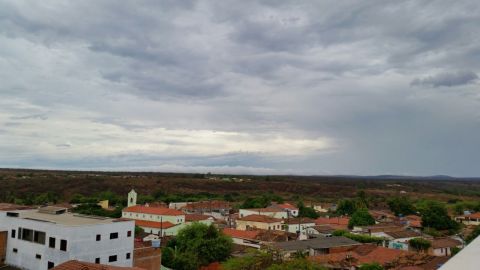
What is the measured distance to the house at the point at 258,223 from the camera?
6775 cm

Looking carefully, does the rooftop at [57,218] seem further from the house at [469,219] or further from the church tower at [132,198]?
the house at [469,219]

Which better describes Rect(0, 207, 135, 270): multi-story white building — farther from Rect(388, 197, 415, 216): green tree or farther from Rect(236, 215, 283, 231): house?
Rect(388, 197, 415, 216): green tree

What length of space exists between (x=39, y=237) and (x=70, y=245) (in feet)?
13.9

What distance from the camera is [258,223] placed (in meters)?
68.2

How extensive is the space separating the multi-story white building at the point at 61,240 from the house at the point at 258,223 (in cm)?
3562

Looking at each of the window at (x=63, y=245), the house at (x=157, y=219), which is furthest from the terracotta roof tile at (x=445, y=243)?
the window at (x=63, y=245)

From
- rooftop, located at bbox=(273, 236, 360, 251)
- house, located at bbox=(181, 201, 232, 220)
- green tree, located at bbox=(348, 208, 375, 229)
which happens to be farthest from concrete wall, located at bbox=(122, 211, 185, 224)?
rooftop, located at bbox=(273, 236, 360, 251)

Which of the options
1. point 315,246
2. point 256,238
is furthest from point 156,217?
point 315,246

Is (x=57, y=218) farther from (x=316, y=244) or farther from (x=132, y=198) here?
(x=132, y=198)

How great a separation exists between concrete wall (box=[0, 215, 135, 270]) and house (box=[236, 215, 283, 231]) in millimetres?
35404

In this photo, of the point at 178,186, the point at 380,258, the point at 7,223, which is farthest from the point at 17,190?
the point at 380,258

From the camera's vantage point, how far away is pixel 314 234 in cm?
5622

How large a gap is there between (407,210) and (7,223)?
79113 millimetres

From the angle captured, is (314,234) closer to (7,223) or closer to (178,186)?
(7,223)
